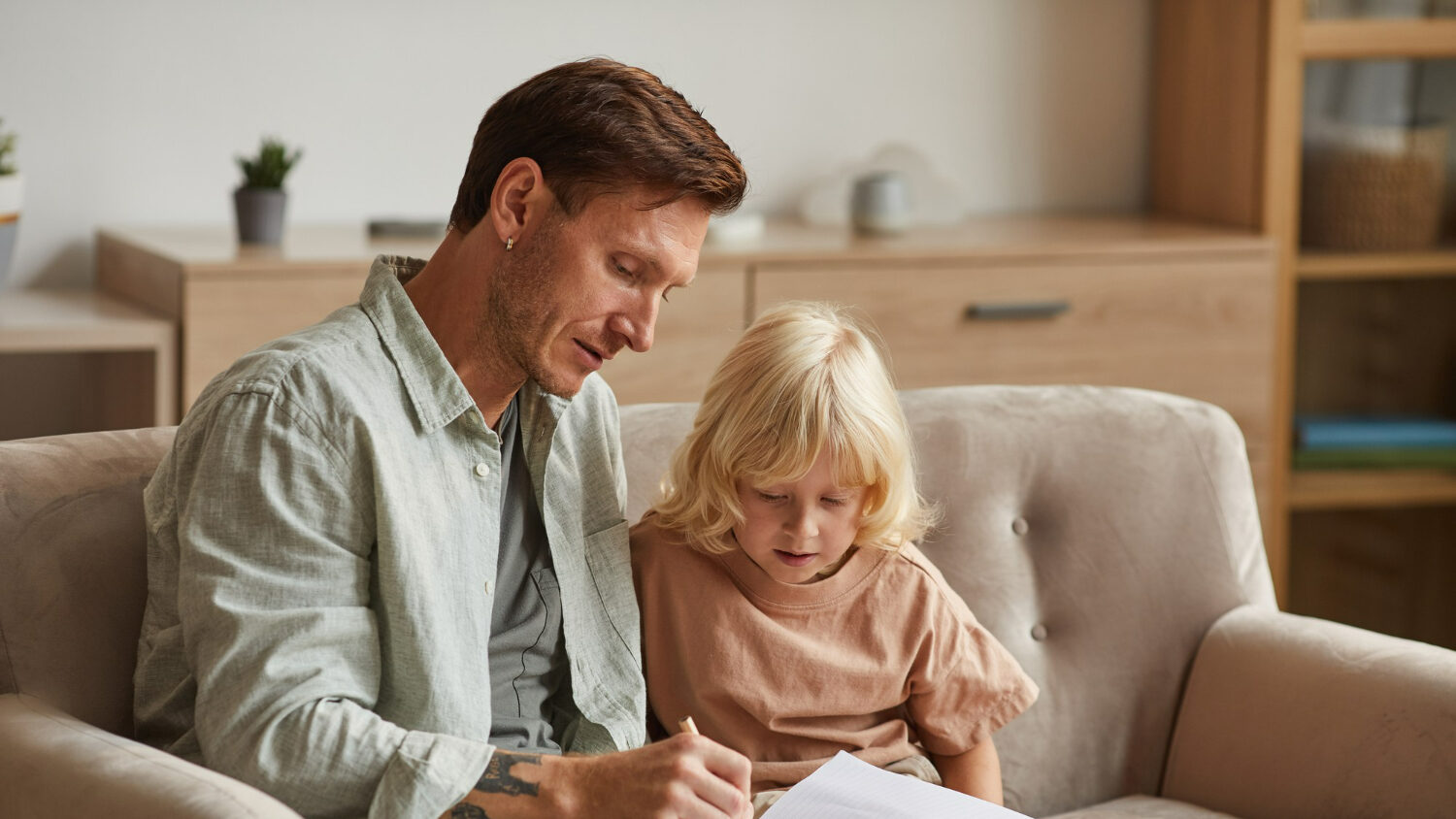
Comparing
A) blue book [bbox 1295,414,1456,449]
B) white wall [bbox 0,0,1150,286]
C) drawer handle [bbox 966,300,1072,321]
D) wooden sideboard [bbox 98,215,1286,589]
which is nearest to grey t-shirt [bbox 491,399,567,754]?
wooden sideboard [bbox 98,215,1286,589]

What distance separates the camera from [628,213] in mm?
1252

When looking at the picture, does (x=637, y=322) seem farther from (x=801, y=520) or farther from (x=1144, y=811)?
(x=1144, y=811)

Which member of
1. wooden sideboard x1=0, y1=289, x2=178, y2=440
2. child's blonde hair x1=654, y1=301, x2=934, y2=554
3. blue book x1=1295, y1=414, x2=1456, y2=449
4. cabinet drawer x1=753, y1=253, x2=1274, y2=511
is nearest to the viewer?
child's blonde hair x1=654, y1=301, x2=934, y2=554

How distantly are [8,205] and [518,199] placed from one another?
54.9 inches

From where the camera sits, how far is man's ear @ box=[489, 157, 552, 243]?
1254 millimetres

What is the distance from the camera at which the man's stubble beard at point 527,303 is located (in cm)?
125

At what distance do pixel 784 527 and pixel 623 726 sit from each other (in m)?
0.23

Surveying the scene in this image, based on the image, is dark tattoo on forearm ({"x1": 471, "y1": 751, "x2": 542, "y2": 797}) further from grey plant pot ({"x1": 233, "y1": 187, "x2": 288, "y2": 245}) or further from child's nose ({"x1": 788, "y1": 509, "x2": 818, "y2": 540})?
grey plant pot ({"x1": 233, "y1": 187, "x2": 288, "y2": 245})

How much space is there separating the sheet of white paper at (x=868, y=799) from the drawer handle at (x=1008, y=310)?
4.25ft

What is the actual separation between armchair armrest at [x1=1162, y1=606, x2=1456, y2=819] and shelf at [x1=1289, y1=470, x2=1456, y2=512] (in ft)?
3.77

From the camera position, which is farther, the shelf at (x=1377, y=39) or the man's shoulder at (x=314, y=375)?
the shelf at (x=1377, y=39)

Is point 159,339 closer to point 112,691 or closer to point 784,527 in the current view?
point 112,691

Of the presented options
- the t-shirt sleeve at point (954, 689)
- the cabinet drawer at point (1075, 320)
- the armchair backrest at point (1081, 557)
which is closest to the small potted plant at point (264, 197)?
the cabinet drawer at point (1075, 320)

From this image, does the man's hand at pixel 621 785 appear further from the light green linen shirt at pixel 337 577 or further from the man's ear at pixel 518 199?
the man's ear at pixel 518 199
